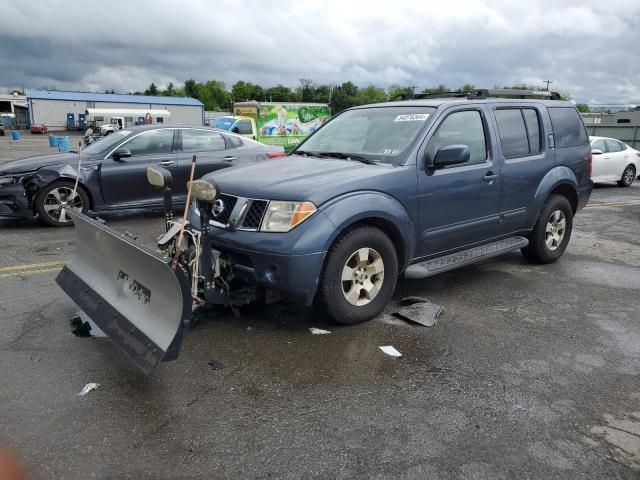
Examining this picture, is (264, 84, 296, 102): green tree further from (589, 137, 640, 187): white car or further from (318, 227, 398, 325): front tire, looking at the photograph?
(318, 227, 398, 325): front tire

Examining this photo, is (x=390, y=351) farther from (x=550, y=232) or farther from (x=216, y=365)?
(x=550, y=232)

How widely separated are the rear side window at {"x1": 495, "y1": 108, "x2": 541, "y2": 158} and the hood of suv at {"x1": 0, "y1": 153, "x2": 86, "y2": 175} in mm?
6252

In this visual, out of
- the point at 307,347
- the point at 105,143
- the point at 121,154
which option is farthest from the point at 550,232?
the point at 105,143

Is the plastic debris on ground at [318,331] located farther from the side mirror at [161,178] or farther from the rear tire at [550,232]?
the rear tire at [550,232]

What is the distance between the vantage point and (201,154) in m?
9.26

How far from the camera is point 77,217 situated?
15.1 feet

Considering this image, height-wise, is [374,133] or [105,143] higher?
[374,133]

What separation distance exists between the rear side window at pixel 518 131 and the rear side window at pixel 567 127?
36 cm

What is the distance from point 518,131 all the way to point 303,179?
2.81 meters

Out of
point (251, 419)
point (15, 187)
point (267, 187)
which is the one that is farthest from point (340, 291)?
point (15, 187)

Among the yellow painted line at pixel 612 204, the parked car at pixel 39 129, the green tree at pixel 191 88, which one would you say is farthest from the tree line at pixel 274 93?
the yellow painted line at pixel 612 204

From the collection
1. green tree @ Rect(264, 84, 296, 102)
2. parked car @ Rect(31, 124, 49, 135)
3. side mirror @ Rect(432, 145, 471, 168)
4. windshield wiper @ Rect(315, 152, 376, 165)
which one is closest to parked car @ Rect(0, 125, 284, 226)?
windshield wiper @ Rect(315, 152, 376, 165)

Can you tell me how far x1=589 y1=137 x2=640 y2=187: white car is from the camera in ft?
50.9

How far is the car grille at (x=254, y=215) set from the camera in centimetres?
409
